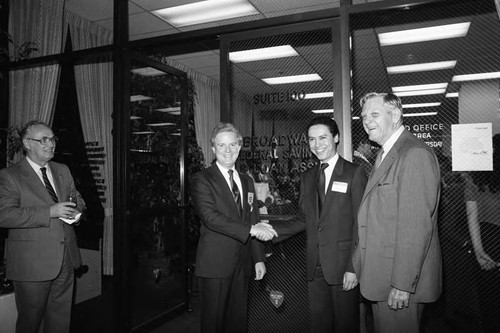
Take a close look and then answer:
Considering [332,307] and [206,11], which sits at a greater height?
[206,11]

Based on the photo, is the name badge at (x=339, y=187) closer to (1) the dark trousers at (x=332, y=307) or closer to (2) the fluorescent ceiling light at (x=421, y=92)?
(1) the dark trousers at (x=332, y=307)

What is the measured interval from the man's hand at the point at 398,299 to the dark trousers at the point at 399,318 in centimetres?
6

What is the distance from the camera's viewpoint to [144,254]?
13.2ft

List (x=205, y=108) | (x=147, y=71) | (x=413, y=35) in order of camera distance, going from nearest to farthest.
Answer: (x=147, y=71) → (x=413, y=35) → (x=205, y=108)

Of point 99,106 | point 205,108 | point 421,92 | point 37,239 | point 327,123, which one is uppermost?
point 205,108

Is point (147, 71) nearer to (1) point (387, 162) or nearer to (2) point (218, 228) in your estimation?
(2) point (218, 228)

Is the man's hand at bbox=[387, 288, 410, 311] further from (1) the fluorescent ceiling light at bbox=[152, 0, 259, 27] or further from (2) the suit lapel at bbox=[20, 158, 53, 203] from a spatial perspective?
(1) the fluorescent ceiling light at bbox=[152, 0, 259, 27]

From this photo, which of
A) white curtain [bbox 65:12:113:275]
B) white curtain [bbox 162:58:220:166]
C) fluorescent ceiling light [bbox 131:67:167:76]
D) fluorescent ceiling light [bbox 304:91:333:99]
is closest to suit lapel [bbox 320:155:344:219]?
fluorescent ceiling light [bbox 304:91:333:99]

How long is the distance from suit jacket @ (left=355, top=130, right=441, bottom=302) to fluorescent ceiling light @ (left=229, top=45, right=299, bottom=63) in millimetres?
1249

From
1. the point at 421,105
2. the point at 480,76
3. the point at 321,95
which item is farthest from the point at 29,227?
the point at 480,76

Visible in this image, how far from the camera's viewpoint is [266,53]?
300 centimetres

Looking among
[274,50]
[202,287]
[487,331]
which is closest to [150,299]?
[202,287]

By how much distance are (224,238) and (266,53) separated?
155 cm

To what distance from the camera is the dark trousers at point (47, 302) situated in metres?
2.59
